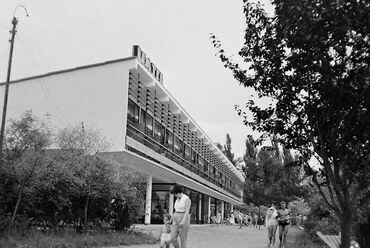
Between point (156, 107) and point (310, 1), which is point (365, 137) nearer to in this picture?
point (310, 1)

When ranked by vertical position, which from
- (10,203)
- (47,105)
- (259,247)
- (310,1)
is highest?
(47,105)

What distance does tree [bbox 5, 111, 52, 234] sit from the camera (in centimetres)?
1182

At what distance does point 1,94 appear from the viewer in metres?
27.5

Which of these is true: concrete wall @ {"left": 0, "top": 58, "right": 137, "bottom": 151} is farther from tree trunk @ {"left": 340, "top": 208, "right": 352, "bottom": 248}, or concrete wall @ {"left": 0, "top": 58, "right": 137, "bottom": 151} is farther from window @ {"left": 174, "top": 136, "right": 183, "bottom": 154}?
tree trunk @ {"left": 340, "top": 208, "right": 352, "bottom": 248}

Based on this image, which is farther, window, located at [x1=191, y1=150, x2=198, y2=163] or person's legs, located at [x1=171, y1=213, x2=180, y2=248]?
window, located at [x1=191, y1=150, x2=198, y2=163]

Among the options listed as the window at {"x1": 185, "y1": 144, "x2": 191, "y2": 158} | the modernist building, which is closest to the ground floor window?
the modernist building

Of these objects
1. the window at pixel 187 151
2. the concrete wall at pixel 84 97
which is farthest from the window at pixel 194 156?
the concrete wall at pixel 84 97

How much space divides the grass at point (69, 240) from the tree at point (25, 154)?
800 millimetres

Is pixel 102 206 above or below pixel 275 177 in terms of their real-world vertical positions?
below

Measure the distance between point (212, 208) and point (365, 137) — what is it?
48.6m

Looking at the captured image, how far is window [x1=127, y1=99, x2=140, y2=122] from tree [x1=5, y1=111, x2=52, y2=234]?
40.0 feet

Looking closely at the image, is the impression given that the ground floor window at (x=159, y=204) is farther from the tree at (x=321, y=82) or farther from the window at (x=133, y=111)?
the tree at (x=321, y=82)

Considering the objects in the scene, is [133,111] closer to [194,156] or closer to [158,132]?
[158,132]

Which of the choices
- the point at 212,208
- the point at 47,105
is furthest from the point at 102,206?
the point at 212,208
